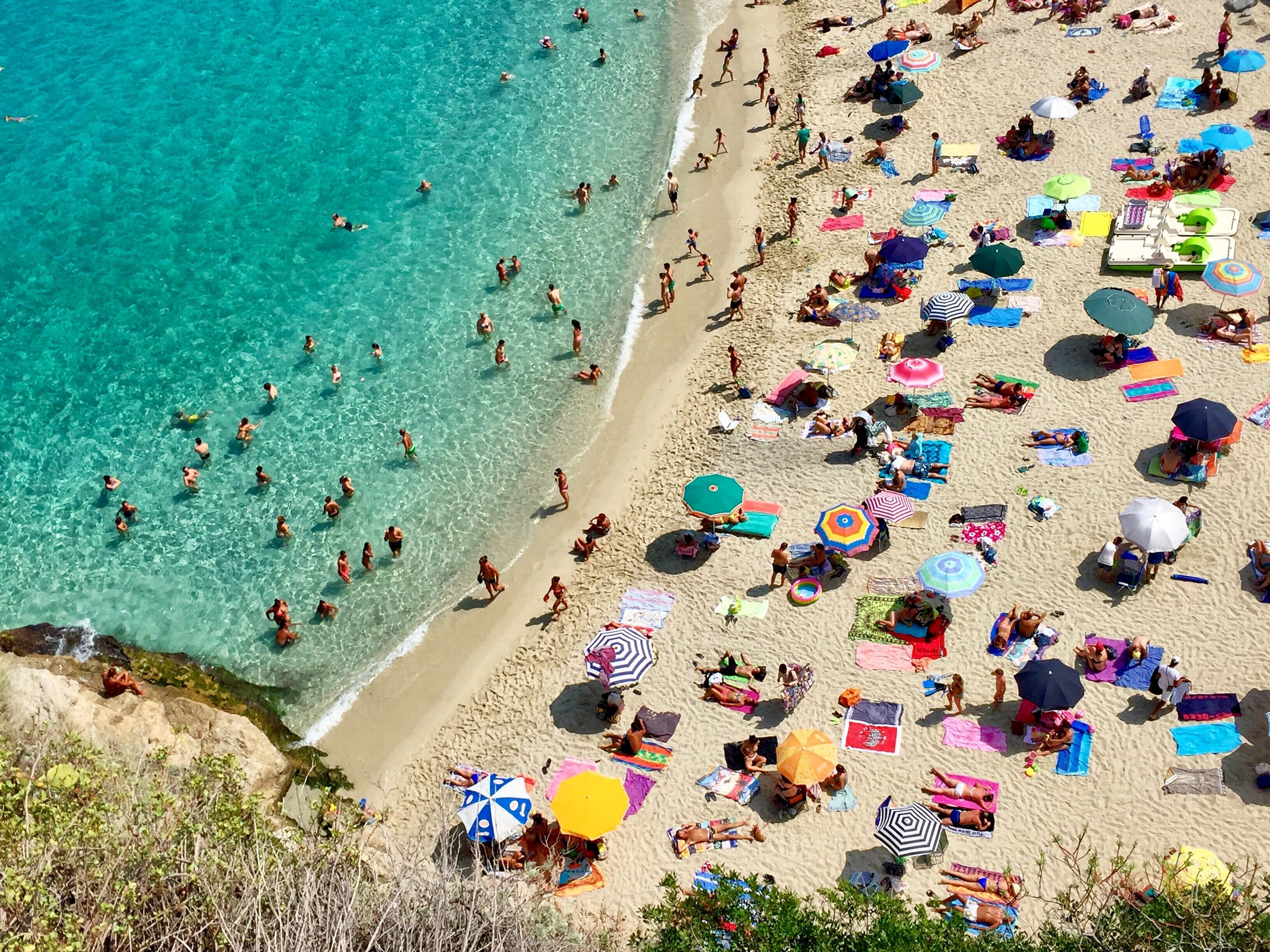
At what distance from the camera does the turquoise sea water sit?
1089 inches

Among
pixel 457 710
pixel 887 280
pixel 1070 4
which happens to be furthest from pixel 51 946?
pixel 1070 4

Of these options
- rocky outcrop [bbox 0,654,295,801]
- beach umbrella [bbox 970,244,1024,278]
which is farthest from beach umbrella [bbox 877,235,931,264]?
rocky outcrop [bbox 0,654,295,801]

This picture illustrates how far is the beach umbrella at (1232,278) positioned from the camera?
27516mm

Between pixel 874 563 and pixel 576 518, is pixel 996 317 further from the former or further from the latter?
pixel 576 518

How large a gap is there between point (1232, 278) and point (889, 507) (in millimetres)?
10864

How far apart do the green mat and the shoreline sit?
661cm

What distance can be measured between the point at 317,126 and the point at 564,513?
22094 millimetres

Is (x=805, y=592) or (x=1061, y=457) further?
(x=1061, y=457)

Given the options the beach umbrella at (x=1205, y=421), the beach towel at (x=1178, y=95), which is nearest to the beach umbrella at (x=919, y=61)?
the beach towel at (x=1178, y=95)

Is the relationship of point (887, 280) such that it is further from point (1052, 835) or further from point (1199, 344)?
point (1052, 835)

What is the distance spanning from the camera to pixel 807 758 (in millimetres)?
19984

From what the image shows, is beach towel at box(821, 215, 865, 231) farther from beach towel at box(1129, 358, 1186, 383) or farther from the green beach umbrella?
beach towel at box(1129, 358, 1186, 383)

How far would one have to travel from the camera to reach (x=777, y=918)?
16266 mm

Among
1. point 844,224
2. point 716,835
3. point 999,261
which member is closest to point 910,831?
point 716,835
